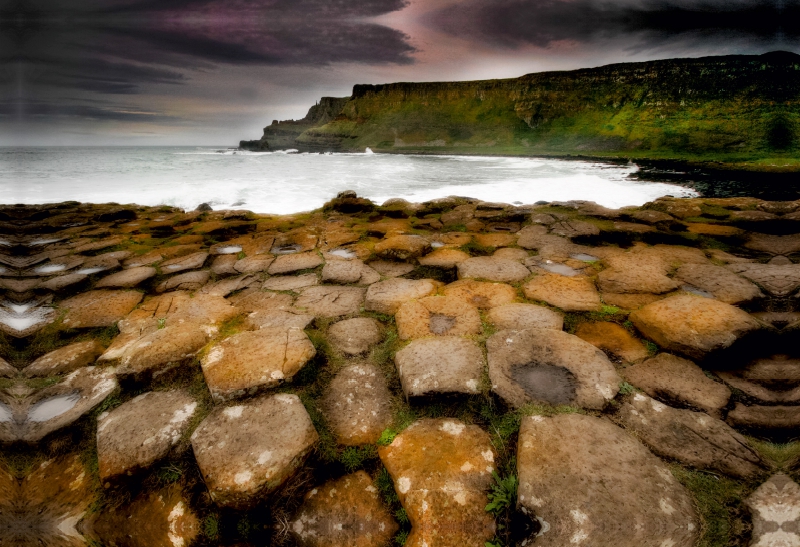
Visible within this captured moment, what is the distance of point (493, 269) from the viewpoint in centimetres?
277

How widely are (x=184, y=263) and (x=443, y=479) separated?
3.05m

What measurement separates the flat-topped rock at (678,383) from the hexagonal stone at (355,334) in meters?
1.22

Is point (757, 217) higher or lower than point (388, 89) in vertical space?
lower

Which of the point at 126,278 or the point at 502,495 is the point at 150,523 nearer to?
the point at 502,495

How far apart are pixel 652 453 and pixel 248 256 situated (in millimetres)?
3282

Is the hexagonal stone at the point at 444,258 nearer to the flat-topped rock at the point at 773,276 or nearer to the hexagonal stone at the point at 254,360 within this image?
the hexagonal stone at the point at 254,360

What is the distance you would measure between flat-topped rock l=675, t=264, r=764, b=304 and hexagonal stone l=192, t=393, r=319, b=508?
2.52m

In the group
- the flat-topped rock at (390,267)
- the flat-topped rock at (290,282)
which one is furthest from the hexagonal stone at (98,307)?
the flat-topped rock at (390,267)

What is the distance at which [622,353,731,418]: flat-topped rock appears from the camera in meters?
1.42

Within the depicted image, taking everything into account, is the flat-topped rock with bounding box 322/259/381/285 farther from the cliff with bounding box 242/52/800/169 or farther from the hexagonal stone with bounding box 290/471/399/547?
the cliff with bounding box 242/52/800/169

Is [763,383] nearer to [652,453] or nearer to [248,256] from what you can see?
[652,453]

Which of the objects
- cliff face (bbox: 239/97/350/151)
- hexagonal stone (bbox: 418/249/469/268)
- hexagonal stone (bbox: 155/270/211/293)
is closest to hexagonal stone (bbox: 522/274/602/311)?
hexagonal stone (bbox: 418/249/469/268)

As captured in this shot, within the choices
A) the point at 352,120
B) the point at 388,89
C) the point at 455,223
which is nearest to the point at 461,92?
the point at 388,89

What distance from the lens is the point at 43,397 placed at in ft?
5.32
